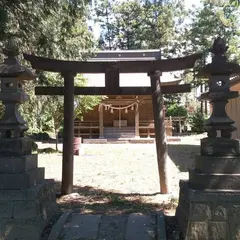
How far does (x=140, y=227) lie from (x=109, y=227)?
457mm

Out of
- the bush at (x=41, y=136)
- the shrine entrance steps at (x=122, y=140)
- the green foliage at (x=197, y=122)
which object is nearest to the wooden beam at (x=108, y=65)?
the shrine entrance steps at (x=122, y=140)

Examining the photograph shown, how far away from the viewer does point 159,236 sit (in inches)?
191

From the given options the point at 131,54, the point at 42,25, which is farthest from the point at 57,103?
the point at 131,54

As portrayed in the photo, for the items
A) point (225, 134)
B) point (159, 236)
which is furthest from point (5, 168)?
point (225, 134)

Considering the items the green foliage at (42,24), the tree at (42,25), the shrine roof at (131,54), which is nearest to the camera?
the tree at (42,25)

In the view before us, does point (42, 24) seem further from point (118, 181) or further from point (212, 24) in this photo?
point (212, 24)

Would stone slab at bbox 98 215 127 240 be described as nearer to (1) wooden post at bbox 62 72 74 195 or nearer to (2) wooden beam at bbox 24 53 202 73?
(1) wooden post at bbox 62 72 74 195

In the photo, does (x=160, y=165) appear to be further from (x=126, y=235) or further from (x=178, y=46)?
(x=178, y=46)

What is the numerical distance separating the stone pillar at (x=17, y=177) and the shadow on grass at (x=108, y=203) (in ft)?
3.72

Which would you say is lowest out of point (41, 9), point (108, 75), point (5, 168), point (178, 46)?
point (5, 168)

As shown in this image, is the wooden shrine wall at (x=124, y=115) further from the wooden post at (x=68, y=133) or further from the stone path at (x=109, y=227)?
the stone path at (x=109, y=227)

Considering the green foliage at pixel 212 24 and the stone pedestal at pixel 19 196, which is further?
the green foliage at pixel 212 24

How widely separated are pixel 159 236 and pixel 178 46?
2986 centimetres

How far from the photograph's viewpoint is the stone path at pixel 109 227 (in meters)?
4.97
